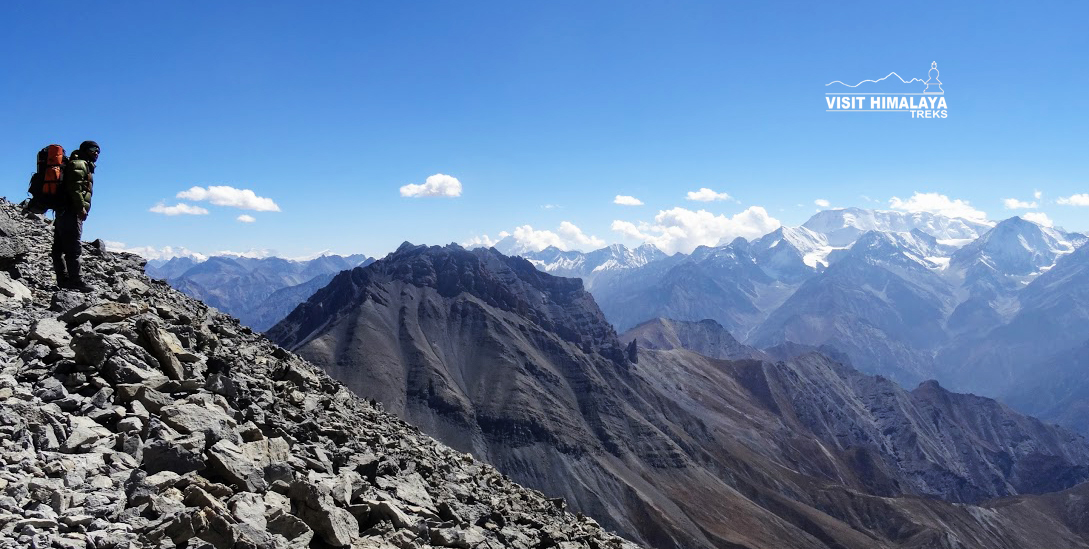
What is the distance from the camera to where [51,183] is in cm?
1981

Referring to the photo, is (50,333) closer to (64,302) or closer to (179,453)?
(64,302)

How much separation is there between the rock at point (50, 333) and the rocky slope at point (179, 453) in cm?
4

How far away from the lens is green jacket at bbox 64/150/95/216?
1969cm

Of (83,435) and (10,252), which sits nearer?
(83,435)

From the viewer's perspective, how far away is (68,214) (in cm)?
2014

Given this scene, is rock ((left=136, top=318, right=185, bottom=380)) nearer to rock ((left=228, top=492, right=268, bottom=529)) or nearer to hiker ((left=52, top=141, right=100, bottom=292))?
hiker ((left=52, top=141, right=100, bottom=292))

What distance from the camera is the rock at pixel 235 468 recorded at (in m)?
14.6

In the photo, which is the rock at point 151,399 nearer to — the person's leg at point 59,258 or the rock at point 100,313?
the rock at point 100,313

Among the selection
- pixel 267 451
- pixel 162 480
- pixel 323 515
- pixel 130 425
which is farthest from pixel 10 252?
pixel 323 515

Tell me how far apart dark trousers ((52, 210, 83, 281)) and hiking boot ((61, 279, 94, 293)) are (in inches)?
4.2

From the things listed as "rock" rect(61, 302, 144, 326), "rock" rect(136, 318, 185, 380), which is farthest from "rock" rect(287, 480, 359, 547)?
"rock" rect(61, 302, 144, 326)

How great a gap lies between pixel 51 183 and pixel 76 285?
361 centimetres

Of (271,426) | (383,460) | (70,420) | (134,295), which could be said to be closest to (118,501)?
(70,420)

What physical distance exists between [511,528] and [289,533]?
362 inches
